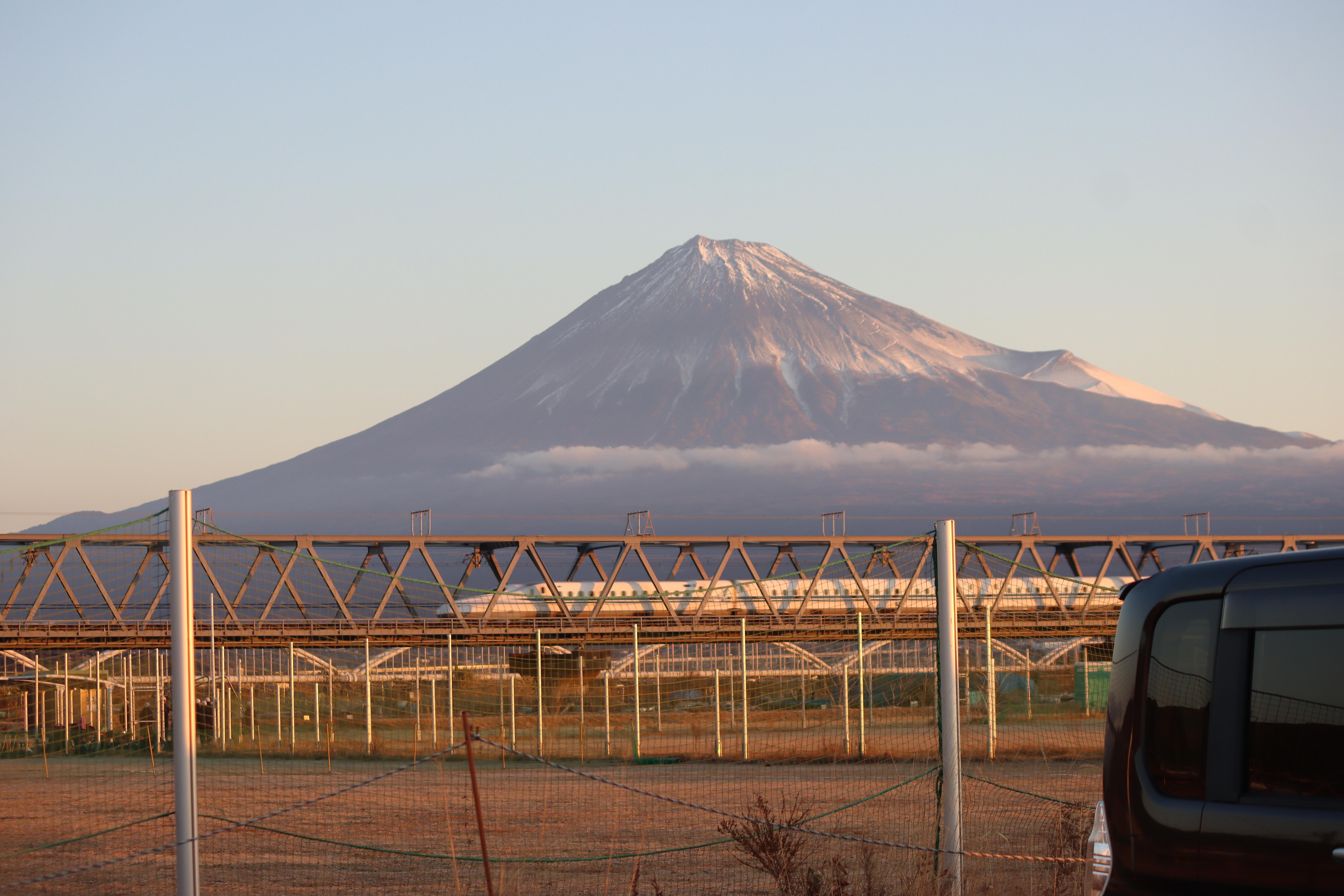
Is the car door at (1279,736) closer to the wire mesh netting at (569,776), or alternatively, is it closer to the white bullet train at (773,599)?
the wire mesh netting at (569,776)

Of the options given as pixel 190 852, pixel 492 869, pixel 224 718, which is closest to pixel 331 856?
pixel 492 869

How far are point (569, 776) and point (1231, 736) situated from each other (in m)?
21.9

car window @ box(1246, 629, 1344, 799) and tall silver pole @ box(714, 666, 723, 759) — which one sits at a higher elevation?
car window @ box(1246, 629, 1344, 799)

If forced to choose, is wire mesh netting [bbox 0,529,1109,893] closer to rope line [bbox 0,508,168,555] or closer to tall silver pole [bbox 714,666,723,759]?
tall silver pole [bbox 714,666,723,759]

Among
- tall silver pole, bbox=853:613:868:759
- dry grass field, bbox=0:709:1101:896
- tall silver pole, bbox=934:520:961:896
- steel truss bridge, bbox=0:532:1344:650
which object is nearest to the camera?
tall silver pole, bbox=934:520:961:896

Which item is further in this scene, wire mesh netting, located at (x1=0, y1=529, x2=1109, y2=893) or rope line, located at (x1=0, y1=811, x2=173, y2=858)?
wire mesh netting, located at (x1=0, y1=529, x2=1109, y2=893)

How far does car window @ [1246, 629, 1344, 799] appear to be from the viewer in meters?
5.53

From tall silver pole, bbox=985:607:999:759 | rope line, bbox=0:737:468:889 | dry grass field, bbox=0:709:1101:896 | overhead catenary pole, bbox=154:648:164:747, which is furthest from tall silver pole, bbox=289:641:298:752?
tall silver pole, bbox=985:607:999:759

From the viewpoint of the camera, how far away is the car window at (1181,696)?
19.3 feet

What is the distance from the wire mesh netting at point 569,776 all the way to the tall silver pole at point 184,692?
2.85 meters

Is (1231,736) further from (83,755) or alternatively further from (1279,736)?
(83,755)

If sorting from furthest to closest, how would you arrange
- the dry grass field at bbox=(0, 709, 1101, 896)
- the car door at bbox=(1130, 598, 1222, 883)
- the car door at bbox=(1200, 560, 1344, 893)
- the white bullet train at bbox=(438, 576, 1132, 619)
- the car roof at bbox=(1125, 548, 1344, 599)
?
the white bullet train at bbox=(438, 576, 1132, 619) → the dry grass field at bbox=(0, 709, 1101, 896) → the car door at bbox=(1130, 598, 1222, 883) → the car roof at bbox=(1125, 548, 1344, 599) → the car door at bbox=(1200, 560, 1344, 893)

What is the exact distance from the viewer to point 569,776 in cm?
2653

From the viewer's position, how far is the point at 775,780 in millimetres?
23953
